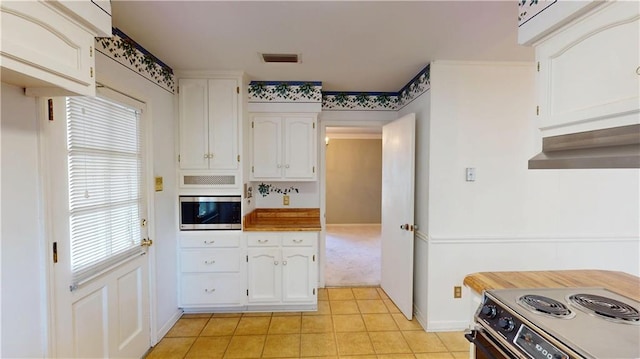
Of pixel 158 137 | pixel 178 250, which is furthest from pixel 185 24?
pixel 178 250

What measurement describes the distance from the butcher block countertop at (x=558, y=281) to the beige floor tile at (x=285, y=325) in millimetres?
1696

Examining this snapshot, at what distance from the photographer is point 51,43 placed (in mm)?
986

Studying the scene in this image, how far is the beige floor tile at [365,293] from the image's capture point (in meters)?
3.26

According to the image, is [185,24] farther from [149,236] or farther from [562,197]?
[562,197]

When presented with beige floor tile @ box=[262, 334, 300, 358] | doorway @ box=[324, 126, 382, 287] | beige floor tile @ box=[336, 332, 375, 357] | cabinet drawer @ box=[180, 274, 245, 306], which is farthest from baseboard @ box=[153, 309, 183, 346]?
doorway @ box=[324, 126, 382, 287]

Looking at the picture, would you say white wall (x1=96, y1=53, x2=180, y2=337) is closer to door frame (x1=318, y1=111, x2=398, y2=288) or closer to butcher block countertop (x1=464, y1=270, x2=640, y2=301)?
door frame (x1=318, y1=111, x2=398, y2=288)

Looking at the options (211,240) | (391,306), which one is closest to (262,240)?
(211,240)

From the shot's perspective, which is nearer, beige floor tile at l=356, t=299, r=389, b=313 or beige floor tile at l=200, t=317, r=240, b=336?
beige floor tile at l=200, t=317, r=240, b=336

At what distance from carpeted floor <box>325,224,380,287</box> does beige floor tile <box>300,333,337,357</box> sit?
117 centimetres

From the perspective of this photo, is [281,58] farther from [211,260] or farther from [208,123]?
[211,260]

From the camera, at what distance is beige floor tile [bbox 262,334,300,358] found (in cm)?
220

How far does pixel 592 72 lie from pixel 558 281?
977mm

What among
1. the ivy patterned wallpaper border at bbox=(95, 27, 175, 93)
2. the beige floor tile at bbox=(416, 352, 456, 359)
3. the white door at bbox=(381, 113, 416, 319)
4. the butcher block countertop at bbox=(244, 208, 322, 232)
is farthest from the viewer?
the butcher block countertop at bbox=(244, 208, 322, 232)

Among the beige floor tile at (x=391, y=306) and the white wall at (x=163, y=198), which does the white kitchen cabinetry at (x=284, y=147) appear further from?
the beige floor tile at (x=391, y=306)
